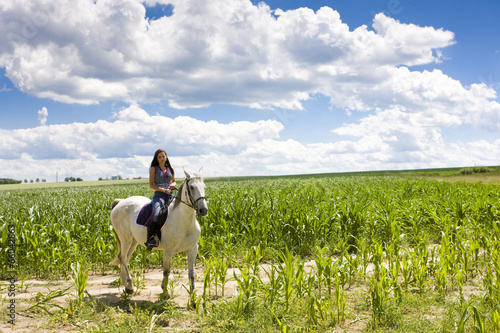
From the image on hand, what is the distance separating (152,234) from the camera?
611 cm

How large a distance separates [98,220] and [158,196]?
20.9 ft

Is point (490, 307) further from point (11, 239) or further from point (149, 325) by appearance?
point (11, 239)

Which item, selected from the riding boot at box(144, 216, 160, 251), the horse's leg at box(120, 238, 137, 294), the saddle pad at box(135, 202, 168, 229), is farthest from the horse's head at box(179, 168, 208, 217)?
the horse's leg at box(120, 238, 137, 294)

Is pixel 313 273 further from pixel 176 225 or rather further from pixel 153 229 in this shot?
pixel 153 229

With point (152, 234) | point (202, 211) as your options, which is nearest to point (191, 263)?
point (152, 234)

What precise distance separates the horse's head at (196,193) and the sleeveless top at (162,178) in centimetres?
106

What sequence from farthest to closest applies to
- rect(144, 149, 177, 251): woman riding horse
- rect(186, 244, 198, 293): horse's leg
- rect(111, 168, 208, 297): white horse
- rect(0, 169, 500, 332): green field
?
rect(144, 149, 177, 251): woman riding horse
rect(186, 244, 198, 293): horse's leg
rect(111, 168, 208, 297): white horse
rect(0, 169, 500, 332): green field

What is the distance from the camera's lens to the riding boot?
6031mm

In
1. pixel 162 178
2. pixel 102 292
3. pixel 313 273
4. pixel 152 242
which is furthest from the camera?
pixel 313 273

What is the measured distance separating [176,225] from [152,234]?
0.56 metres

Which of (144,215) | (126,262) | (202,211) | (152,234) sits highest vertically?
(202,211)

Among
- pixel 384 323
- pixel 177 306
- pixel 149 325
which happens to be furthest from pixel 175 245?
pixel 384 323

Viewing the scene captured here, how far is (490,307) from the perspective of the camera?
5.27 m

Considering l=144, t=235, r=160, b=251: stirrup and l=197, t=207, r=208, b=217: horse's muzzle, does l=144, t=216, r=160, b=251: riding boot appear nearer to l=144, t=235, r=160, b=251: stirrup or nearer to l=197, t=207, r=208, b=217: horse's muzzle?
l=144, t=235, r=160, b=251: stirrup
